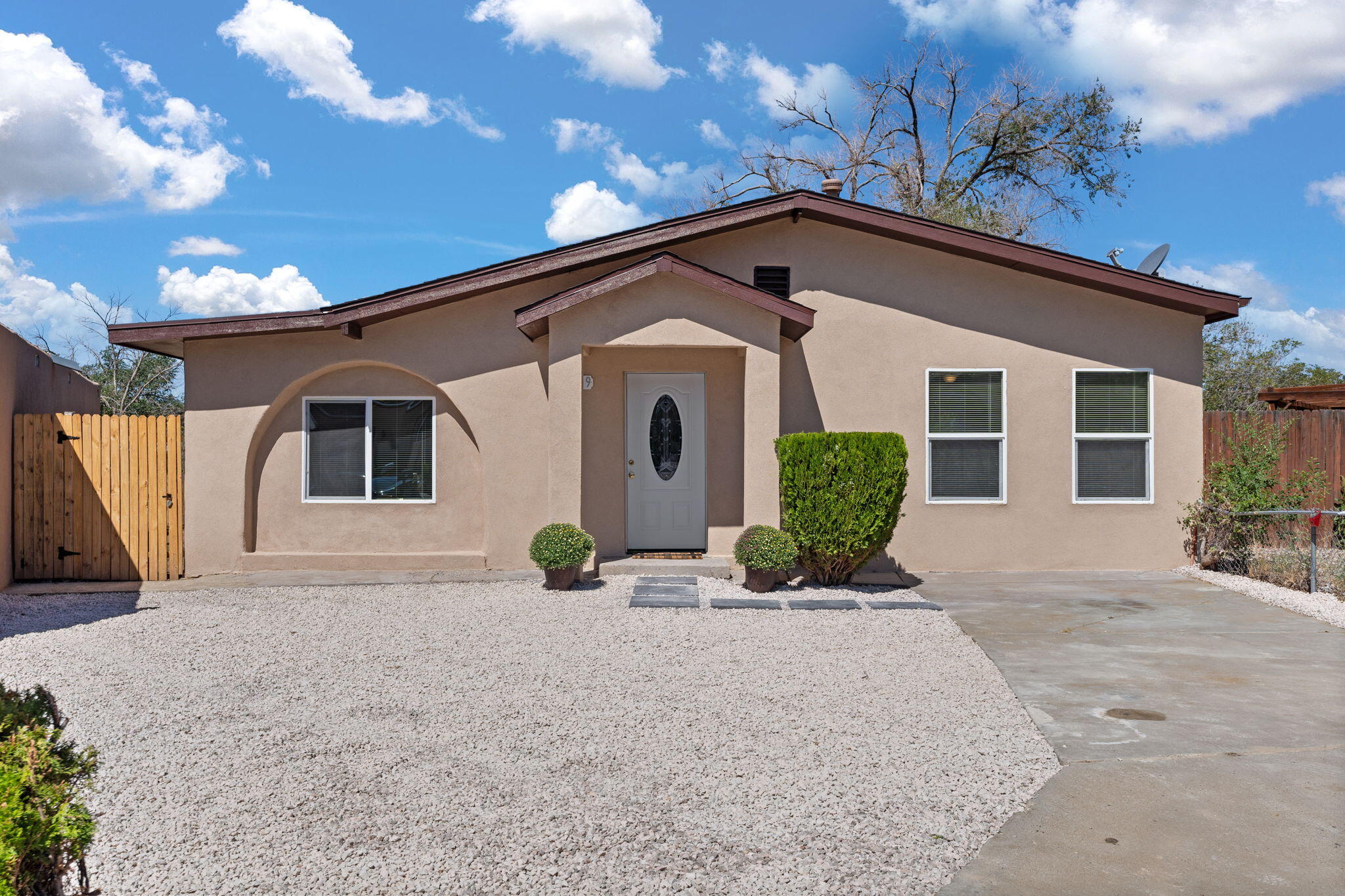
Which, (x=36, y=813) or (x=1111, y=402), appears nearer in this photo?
(x=36, y=813)

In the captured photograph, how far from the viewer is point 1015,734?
4762 mm

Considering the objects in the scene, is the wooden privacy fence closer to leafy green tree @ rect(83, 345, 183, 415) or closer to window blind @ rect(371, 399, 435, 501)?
window blind @ rect(371, 399, 435, 501)

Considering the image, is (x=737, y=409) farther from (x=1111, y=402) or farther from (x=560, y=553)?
(x=1111, y=402)

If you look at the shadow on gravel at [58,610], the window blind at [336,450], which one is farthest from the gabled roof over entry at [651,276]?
the shadow on gravel at [58,610]

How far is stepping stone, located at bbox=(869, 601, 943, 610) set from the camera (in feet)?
27.0

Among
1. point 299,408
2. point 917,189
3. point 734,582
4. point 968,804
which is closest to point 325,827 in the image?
point 968,804

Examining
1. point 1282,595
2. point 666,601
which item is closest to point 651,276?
point 666,601

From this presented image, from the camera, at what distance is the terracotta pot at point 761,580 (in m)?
8.91

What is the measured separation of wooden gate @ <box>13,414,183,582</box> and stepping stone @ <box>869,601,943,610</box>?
8194mm

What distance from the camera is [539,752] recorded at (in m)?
4.48

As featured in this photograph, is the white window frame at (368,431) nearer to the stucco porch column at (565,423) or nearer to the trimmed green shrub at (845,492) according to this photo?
the stucco porch column at (565,423)

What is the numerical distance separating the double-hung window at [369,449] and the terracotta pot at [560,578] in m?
2.23

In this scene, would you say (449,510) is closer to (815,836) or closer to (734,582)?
(734,582)

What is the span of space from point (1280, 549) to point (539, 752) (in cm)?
1006
